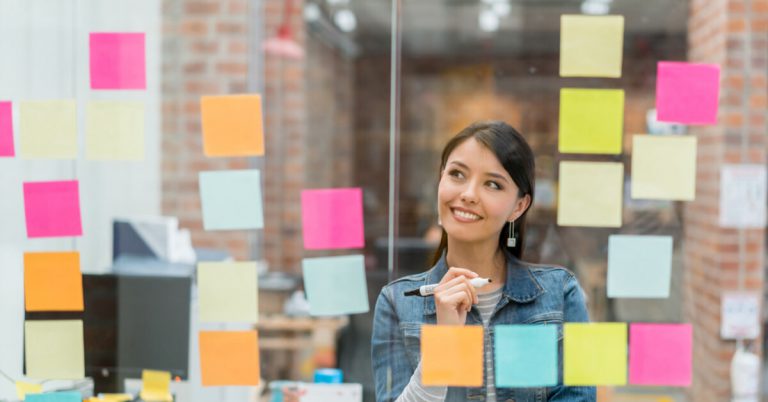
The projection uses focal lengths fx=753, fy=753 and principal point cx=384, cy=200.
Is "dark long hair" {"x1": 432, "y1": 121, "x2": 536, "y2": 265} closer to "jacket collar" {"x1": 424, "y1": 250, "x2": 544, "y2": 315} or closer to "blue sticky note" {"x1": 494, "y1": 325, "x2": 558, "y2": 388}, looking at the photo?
"jacket collar" {"x1": 424, "y1": 250, "x2": 544, "y2": 315}

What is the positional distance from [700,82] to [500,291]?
0.62m

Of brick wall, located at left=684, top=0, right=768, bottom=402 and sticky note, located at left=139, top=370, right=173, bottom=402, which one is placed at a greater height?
brick wall, located at left=684, top=0, right=768, bottom=402

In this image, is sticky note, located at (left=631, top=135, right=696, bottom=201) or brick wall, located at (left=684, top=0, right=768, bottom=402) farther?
brick wall, located at (left=684, top=0, right=768, bottom=402)

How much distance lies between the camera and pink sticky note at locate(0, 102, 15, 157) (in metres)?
1.73

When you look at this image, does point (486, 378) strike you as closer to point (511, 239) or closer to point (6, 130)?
point (511, 239)

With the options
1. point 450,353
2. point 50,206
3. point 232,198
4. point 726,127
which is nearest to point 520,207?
point 450,353

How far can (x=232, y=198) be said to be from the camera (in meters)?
→ 1.70

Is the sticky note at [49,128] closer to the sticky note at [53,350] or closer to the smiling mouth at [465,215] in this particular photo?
the sticky note at [53,350]

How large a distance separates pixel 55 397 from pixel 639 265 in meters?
1.35

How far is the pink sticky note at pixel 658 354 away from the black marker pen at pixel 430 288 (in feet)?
1.25

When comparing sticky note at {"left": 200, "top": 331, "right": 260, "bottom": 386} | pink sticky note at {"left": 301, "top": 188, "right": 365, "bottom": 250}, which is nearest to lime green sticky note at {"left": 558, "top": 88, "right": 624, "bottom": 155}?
pink sticky note at {"left": 301, "top": 188, "right": 365, "bottom": 250}

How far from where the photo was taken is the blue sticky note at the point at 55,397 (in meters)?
1.73

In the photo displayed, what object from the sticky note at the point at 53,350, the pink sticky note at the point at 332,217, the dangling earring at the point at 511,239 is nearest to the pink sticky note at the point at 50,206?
the sticky note at the point at 53,350

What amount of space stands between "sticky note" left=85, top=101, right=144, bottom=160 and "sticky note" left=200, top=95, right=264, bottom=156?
167mm
